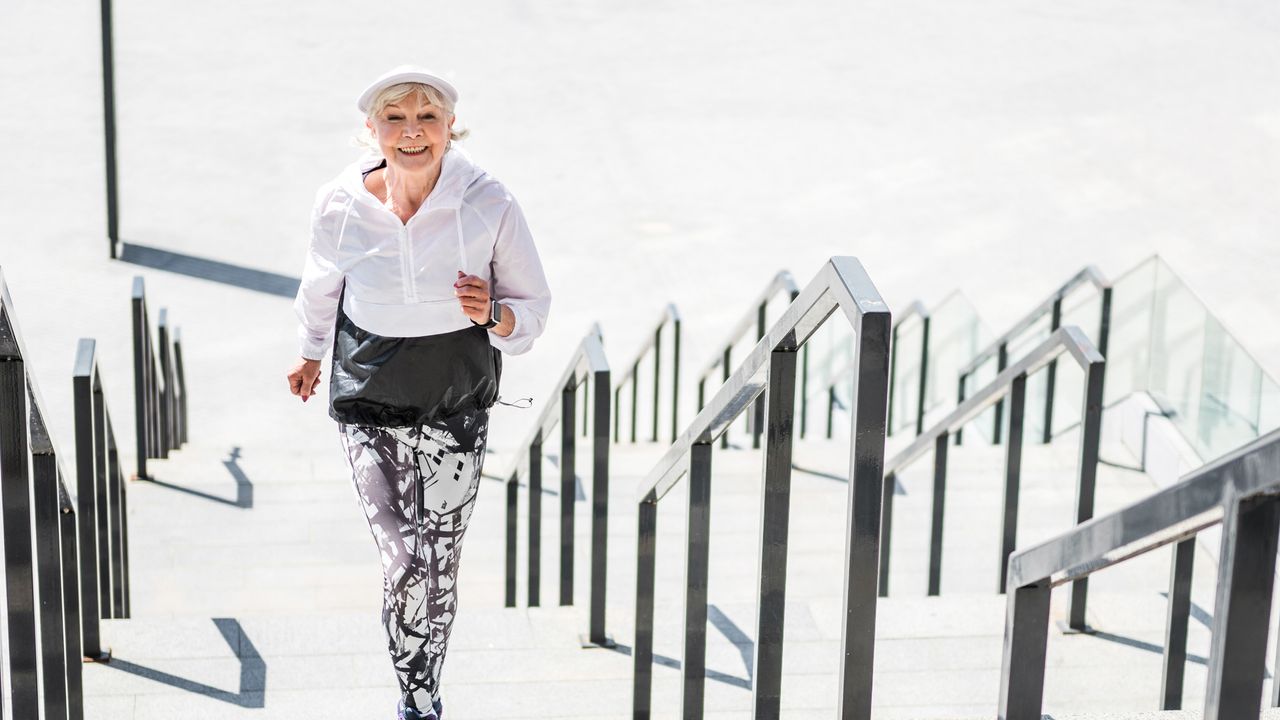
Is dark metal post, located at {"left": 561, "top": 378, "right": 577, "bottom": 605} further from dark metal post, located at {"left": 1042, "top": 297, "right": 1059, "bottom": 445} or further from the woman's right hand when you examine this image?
dark metal post, located at {"left": 1042, "top": 297, "right": 1059, "bottom": 445}

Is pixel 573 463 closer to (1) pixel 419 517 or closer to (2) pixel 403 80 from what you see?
(1) pixel 419 517

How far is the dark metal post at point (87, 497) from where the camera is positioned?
3.93 m

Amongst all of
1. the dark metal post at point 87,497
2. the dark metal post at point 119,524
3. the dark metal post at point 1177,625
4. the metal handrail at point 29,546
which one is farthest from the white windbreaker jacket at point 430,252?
the dark metal post at point 119,524

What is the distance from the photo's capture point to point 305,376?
3529 millimetres

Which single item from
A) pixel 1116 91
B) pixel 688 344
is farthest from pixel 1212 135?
pixel 688 344

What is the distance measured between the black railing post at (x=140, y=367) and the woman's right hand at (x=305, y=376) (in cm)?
314

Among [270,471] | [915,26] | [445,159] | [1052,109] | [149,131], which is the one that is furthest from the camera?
[915,26]

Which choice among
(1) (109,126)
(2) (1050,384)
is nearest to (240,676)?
(2) (1050,384)

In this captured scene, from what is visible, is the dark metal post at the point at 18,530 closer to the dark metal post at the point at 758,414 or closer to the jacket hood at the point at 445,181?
the jacket hood at the point at 445,181

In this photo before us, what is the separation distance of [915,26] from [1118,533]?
52.8 feet

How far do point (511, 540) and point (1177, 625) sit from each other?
2.52 metres

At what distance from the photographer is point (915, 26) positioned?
1733 cm

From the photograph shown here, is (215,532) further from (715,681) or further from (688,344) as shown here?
(688,344)

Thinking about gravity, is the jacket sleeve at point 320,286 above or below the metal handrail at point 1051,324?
below
